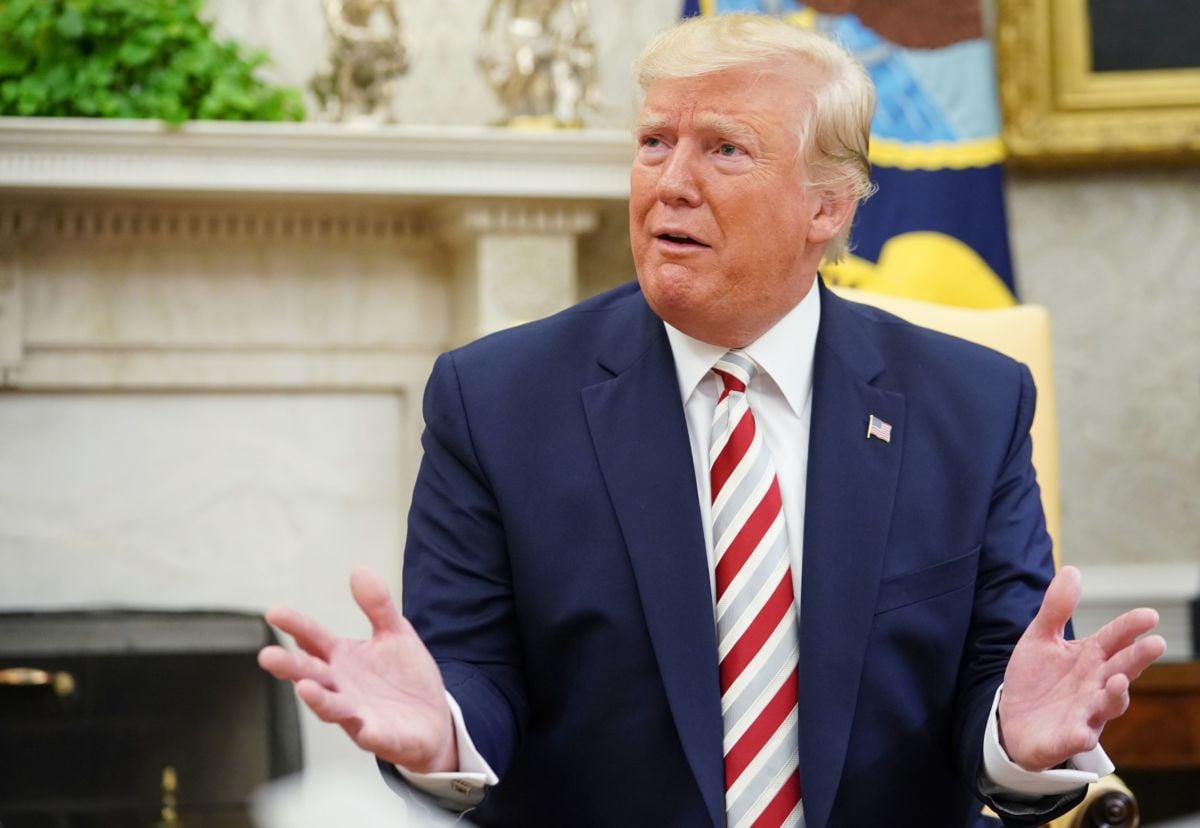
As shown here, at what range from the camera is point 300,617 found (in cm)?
136

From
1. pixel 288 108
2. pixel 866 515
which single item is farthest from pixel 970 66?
pixel 866 515

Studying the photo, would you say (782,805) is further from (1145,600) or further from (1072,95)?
(1072,95)

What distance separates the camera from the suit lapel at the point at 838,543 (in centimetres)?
172

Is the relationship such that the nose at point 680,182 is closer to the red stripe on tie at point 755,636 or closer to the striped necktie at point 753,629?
the striped necktie at point 753,629

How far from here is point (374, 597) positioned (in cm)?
142

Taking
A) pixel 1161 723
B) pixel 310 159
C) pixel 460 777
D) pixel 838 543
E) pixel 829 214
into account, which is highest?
pixel 829 214

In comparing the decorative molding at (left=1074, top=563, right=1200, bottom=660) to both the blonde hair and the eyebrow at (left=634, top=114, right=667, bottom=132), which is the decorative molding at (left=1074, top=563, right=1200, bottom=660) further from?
the eyebrow at (left=634, top=114, right=667, bottom=132)

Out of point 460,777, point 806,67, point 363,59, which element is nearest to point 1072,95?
point 363,59

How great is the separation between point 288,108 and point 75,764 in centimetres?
150

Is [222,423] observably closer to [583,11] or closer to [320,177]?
[320,177]

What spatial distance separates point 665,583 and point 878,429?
333 millimetres

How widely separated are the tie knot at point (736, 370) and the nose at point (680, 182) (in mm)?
194

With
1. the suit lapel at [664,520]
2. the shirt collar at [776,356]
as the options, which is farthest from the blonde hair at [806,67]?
the suit lapel at [664,520]

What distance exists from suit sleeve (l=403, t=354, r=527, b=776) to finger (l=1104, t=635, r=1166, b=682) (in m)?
0.63
